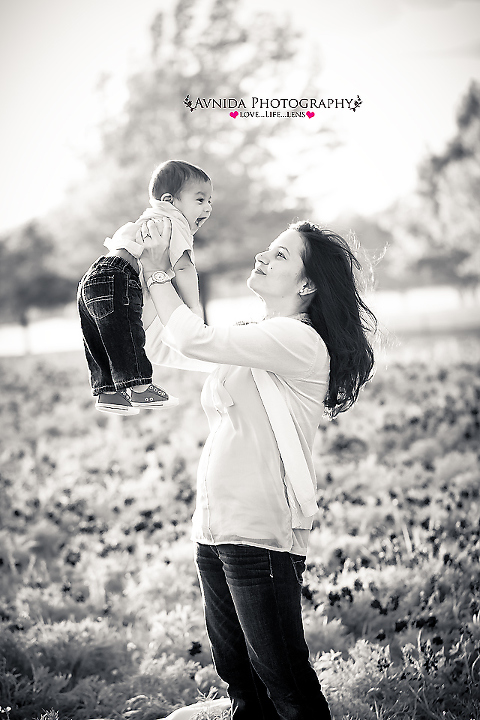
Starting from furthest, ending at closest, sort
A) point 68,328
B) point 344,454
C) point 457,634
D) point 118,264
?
point 68,328, point 344,454, point 457,634, point 118,264

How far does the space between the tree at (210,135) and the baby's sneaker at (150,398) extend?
32.2 feet

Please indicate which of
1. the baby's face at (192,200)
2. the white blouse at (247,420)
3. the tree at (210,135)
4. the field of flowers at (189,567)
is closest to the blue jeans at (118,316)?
the white blouse at (247,420)

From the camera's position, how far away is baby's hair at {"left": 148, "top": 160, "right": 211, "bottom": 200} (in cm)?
276

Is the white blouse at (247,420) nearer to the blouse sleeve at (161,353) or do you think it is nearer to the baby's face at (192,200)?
the blouse sleeve at (161,353)

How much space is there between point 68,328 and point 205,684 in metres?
18.4

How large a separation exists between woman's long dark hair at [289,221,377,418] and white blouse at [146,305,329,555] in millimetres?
105

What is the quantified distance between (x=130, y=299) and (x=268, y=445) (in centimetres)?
76

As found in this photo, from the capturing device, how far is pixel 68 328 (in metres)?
21.1

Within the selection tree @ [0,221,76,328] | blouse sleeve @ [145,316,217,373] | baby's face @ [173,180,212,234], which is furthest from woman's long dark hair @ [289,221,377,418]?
tree @ [0,221,76,328]

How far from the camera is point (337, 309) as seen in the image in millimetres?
2695

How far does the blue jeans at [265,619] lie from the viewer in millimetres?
2340

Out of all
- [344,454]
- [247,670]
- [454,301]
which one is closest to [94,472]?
[344,454]

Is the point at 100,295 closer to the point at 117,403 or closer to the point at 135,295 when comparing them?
the point at 135,295

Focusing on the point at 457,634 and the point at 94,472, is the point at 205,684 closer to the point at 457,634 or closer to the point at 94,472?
the point at 457,634
